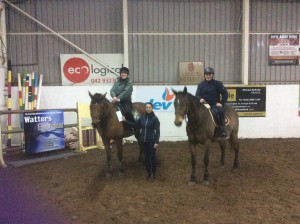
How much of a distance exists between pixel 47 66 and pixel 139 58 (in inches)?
124

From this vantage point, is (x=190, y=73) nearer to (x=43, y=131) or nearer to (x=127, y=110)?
(x=127, y=110)

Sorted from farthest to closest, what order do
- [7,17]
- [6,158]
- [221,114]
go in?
[7,17] → [6,158] → [221,114]

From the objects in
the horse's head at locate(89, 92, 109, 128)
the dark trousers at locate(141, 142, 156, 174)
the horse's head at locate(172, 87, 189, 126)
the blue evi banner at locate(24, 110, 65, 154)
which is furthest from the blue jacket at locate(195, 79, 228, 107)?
the blue evi banner at locate(24, 110, 65, 154)

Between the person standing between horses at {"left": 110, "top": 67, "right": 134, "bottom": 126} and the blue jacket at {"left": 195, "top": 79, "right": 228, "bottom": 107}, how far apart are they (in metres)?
1.44

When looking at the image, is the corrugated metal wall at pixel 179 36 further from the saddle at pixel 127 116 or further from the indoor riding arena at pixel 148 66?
the saddle at pixel 127 116

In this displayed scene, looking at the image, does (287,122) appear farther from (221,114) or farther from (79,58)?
(79,58)

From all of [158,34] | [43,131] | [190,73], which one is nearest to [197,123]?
[43,131]

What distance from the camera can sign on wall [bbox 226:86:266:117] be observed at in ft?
33.1

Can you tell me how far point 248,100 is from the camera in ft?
33.2

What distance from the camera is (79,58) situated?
1012cm

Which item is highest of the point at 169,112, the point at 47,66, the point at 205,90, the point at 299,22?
the point at 299,22

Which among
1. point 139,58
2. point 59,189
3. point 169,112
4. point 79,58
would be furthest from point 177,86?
point 59,189

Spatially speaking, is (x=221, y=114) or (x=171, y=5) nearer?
(x=221, y=114)

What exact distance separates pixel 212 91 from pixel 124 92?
1.74 metres
